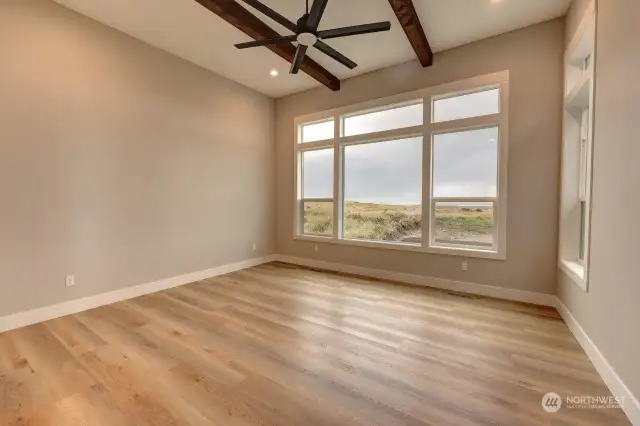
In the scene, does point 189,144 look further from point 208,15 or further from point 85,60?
point 208,15

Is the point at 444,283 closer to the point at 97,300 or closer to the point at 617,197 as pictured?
the point at 617,197

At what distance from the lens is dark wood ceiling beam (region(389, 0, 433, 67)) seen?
2865mm

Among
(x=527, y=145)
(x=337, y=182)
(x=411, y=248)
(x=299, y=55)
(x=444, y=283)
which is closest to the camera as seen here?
(x=299, y=55)

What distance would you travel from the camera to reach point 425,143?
406 centimetres

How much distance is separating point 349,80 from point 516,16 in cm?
235

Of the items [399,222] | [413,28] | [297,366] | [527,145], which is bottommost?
[297,366]

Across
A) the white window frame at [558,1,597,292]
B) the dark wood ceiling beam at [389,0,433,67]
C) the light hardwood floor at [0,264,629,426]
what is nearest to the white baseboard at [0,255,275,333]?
the light hardwood floor at [0,264,629,426]

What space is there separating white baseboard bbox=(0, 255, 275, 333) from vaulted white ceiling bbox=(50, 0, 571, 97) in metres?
3.19

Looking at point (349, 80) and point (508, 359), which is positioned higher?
point (349, 80)

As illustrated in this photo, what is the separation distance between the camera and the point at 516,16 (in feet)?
10.3

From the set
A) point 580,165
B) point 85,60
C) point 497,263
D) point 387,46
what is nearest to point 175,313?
point 85,60

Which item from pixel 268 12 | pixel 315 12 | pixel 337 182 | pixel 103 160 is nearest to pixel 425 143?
pixel 337 182

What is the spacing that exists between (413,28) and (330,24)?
38.3 inches

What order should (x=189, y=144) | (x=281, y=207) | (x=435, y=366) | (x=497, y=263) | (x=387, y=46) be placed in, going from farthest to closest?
(x=281, y=207), (x=189, y=144), (x=387, y=46), (x=497, y=263), (x=435, y=366)
